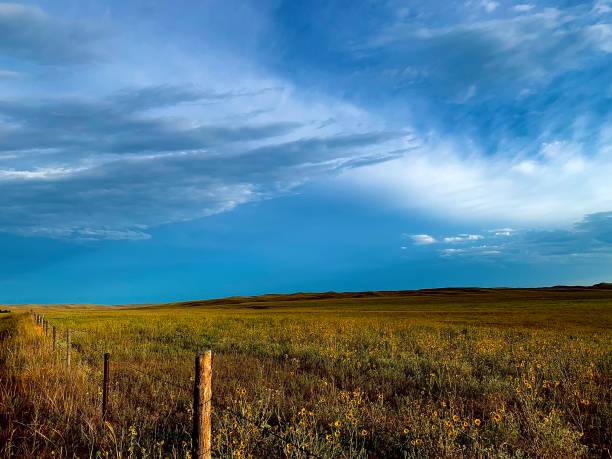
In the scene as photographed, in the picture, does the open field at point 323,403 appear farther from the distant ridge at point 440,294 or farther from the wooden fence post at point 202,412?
the distant ridge at point 440,294

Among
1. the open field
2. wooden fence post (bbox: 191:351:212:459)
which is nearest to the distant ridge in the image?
the open field

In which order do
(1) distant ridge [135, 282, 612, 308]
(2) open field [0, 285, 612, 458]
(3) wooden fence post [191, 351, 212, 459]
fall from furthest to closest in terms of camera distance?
1. (1) distant ridge [135, 282, 612, 308]
2. (2) open field [0, 285, 612, 458]
3. (3) wooden fence post [191, 351, 212, 459]

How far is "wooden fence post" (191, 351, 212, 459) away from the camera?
5094mm

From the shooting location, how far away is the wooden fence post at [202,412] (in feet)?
16.7

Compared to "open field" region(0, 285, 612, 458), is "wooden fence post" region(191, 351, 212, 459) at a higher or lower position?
higher

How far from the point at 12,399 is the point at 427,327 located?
955 inches

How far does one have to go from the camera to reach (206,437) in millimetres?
5156

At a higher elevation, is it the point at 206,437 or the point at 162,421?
the point at 206,437

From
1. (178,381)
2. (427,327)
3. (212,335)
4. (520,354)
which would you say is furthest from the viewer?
(427,327)

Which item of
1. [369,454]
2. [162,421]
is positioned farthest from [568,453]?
[162,421]

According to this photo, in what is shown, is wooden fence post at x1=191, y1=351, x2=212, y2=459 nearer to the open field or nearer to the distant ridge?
the open field

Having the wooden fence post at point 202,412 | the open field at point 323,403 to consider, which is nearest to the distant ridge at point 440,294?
the open field at point 323,403

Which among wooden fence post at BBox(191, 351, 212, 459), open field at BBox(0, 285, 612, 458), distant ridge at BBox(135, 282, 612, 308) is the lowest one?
distant ridge at BBox(135, 282, 612, 308)

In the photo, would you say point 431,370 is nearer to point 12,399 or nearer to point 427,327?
point 12,399
